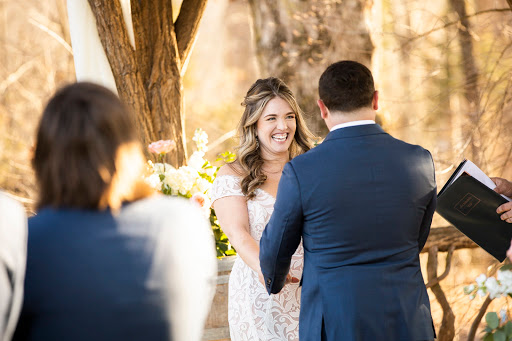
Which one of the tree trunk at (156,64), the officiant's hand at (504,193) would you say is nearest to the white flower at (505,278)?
the officiant's hand at (504,193)

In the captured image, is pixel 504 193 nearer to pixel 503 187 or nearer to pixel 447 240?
pixel 503 187

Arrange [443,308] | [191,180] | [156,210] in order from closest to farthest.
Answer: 1. [156,210]
2. [191,180]
3. [443,308]

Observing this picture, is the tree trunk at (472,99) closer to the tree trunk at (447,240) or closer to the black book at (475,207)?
the tree trunk at (447,240)

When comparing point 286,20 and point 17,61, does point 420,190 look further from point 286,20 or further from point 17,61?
point 17,61

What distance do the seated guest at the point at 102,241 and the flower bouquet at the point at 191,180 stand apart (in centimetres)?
209

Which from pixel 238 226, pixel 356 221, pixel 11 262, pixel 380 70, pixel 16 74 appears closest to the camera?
pixel 11 262

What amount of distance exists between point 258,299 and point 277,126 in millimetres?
826

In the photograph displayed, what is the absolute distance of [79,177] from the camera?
1.46m

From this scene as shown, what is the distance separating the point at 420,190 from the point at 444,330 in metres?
2.91

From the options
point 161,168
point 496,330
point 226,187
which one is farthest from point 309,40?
point 496,330

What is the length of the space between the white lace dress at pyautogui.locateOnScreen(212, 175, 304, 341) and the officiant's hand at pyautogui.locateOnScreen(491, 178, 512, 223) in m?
0.91

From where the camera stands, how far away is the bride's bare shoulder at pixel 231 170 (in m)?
3.11

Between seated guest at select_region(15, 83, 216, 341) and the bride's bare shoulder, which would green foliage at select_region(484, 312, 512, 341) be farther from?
seated guest at select_region(15, 83, 216, 341)

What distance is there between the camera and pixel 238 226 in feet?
9.66
